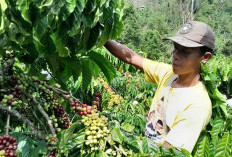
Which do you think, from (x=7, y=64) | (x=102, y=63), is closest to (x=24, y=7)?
(x=7, y=64)

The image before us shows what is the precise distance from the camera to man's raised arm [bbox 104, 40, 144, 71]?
84.3 inches

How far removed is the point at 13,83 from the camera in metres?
1.31

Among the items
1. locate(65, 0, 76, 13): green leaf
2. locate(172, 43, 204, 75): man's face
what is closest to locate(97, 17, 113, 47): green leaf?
locate(65, 0, 76, 13): green leaf

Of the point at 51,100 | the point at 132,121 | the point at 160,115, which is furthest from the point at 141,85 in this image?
the point at 51,100

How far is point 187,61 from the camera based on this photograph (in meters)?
1.76

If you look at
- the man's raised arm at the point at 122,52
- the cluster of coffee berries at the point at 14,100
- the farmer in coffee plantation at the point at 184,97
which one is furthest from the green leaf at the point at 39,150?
the man's raised arm at the point at 122,52

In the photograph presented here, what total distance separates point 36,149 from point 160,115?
2.97 ft

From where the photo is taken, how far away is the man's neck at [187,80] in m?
1.81

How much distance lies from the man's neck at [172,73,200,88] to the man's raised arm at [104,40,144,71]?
0.47m

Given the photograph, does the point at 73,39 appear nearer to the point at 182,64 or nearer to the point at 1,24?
the point at 1,24

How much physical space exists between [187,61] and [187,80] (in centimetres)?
15

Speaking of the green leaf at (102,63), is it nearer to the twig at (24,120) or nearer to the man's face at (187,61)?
the man's face at (187,61)

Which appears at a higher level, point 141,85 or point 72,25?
point 141,85

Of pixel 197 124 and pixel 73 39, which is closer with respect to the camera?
pixel 73 39
